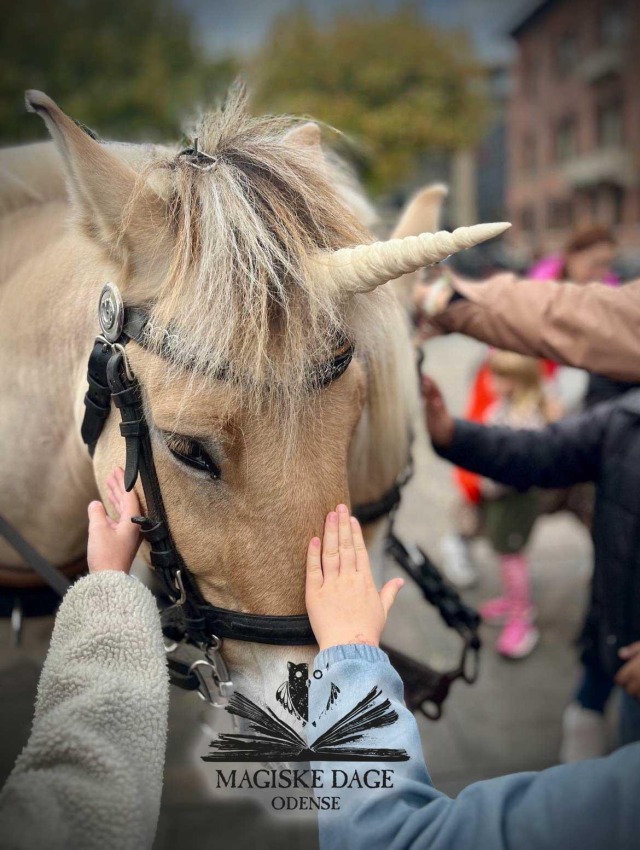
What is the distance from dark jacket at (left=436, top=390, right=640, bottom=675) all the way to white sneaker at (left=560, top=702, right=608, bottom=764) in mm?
583

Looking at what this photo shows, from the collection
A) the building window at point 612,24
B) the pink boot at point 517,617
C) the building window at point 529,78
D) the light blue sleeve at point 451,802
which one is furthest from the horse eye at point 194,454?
the building window at point 529,78

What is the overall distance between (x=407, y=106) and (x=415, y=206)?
49.4 feet

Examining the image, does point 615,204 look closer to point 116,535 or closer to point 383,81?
point 383,81

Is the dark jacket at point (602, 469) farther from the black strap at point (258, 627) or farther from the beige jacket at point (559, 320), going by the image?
the black strap at point (258, 627)

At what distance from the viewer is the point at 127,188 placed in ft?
3.91

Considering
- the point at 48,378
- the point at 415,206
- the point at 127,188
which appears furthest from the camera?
the point at 415,206

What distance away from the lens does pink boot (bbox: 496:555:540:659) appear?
343 cm

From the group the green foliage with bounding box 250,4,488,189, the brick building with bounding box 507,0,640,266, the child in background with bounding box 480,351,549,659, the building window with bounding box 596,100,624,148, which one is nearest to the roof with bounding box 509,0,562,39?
the brick building with bounding box 507,0,640,266

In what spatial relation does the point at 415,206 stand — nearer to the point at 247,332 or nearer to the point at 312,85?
the point at 247,332

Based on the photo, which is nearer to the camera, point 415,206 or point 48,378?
point 48,378

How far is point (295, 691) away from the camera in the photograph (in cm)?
113

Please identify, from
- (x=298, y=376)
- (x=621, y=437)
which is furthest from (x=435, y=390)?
(x=298, y=376)

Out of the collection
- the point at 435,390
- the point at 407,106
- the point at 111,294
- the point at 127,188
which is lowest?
the point at 435,390

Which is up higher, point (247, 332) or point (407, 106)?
point (407, 106)
